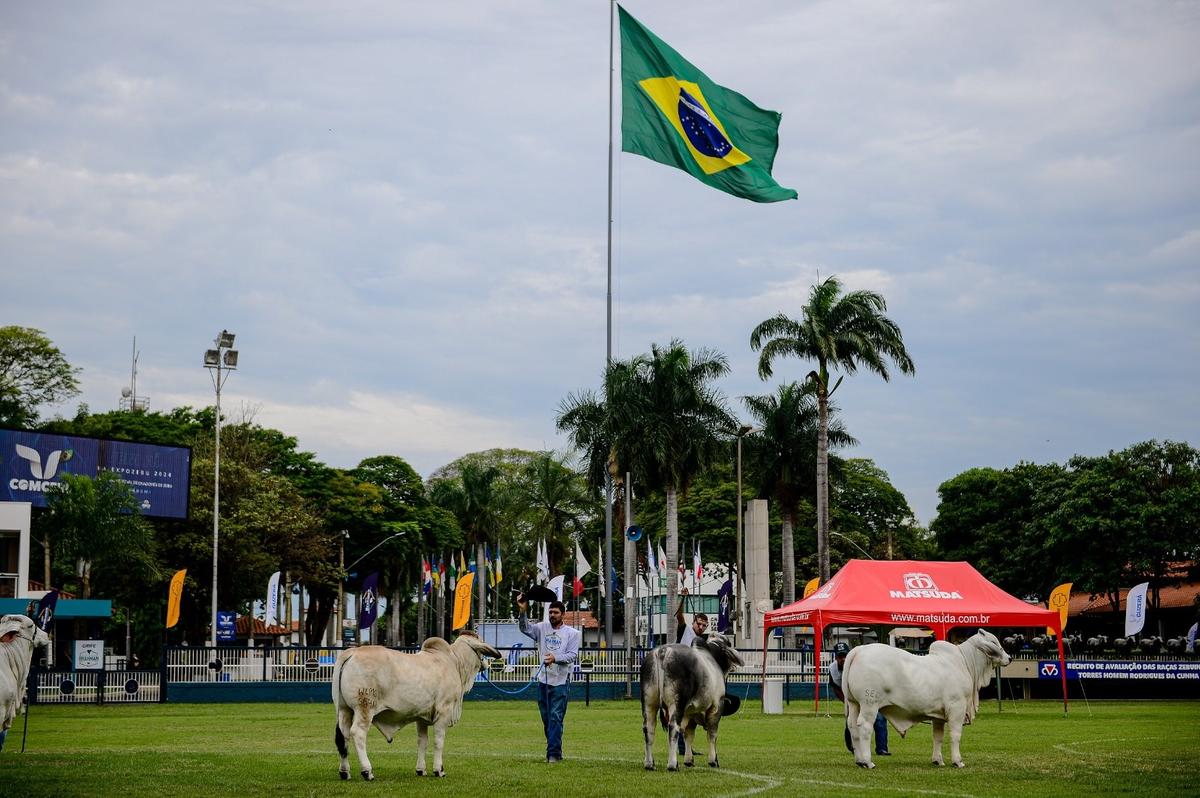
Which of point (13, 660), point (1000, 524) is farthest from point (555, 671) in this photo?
point (1000, 524)

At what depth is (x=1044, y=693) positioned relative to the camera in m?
44.6

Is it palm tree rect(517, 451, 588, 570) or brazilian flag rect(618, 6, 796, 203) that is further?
palm tree rect(517, 451, 588, 570)

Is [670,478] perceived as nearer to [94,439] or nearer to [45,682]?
[45,682]

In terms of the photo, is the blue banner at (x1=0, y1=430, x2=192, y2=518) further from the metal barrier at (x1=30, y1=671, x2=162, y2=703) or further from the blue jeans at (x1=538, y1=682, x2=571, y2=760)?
the blue jeans at (x1=538, y1=682, x2=571, y2=760)

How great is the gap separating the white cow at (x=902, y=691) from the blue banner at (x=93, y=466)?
48616mm

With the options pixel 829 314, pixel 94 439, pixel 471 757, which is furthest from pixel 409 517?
pixel 471 757

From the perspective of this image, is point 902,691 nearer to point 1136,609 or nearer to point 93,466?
point 1136,609

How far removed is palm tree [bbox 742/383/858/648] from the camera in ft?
208

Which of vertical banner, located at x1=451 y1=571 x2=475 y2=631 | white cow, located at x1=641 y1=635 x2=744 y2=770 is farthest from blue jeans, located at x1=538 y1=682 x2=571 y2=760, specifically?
vertical banner, located at x1=451 y1=571 x2=475 y2=631

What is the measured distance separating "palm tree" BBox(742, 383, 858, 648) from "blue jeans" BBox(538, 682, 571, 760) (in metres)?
46.8

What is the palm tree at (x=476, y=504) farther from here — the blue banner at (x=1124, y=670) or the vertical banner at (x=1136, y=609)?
the vertical banner at (x=1136, y=609)

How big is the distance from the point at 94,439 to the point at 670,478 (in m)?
30.5

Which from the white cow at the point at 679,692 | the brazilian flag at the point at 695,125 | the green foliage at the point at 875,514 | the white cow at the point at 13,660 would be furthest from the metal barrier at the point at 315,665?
the green foliage at the point at 875,514

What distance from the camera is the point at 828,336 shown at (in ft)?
173
